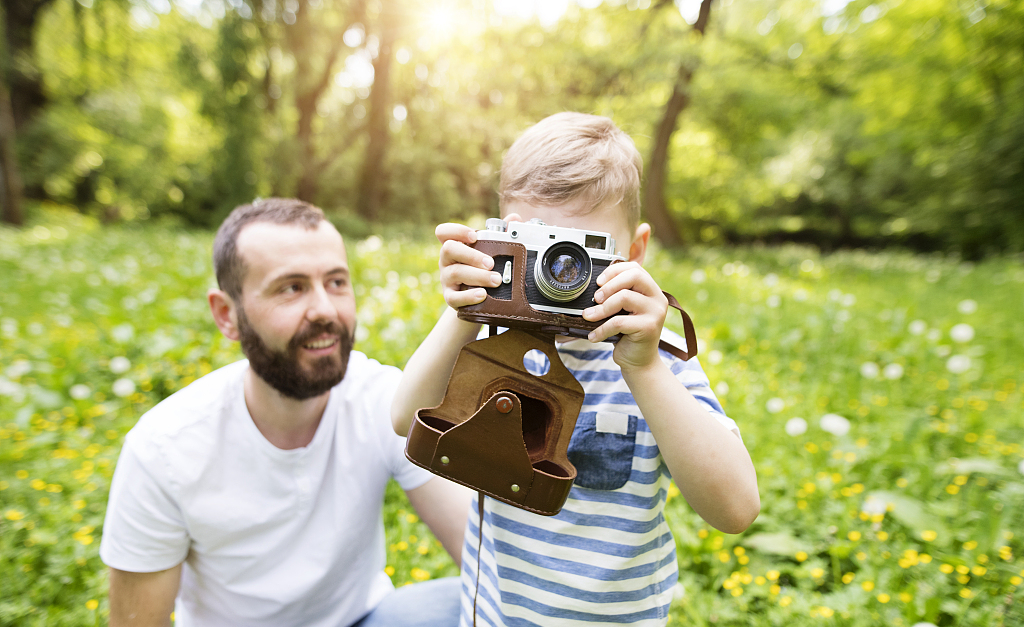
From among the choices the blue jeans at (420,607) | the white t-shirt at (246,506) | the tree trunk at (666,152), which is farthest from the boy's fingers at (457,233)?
the tree trunk at (666,152)

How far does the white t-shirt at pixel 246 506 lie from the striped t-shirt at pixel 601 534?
2.24 ft

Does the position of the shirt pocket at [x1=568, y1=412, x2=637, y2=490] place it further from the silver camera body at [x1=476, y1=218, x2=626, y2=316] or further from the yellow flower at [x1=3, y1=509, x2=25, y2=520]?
the yellow flower at [x1=3, y1=509, x2=25, y2=520]

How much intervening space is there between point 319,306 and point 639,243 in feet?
3.39

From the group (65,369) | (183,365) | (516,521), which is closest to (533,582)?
(516,521)

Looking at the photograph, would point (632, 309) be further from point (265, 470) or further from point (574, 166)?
point (265, 470)

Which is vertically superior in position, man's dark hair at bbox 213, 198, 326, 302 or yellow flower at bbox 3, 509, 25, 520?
man's dark hair at bbox 213, 198, 326, 302

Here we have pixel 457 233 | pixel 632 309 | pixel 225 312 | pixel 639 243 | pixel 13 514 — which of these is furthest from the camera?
pixel 13 514

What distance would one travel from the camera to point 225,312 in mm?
1848

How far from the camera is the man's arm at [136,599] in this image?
1571 mm

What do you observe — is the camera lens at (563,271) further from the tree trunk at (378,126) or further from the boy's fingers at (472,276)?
the tree trunk at (378,126)

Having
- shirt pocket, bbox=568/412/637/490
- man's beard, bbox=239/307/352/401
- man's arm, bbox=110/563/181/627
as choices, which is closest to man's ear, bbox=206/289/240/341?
man's beard, bbox=239/307/352/401

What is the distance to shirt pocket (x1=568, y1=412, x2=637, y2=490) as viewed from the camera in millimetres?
1291

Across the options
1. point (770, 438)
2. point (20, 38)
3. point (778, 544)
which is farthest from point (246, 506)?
point (20, 38)

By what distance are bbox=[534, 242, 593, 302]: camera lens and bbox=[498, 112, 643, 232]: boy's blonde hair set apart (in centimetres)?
21
